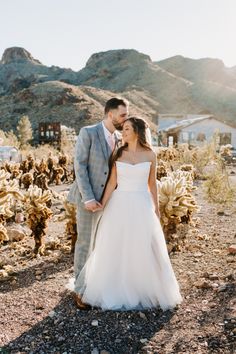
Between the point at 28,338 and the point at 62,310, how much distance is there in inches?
21.6

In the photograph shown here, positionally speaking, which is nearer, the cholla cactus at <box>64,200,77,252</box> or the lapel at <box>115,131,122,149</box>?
the lapel at <box>115,131,122,149</box>

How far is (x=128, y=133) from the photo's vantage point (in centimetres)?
396

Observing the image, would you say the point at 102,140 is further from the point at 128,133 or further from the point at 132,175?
the point at 132,175

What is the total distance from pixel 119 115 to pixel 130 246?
1157 millimetres

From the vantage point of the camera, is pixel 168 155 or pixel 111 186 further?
pixel 168 155

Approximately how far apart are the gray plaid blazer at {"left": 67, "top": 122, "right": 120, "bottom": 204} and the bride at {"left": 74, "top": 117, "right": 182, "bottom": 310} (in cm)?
8

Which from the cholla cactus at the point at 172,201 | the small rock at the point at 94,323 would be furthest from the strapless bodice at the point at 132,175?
the cholla cactus at the point at 172,201

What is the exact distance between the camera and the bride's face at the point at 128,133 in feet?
13.0

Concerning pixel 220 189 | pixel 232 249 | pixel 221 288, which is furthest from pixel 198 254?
pixel 220 189

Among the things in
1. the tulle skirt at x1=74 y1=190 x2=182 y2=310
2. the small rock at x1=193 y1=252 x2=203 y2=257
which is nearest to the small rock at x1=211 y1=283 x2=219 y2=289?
→ the tulle skirt at x1=74 y1=190 x2=182 y2=310

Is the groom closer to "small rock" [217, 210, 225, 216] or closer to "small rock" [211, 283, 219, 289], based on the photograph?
"small rock" [211, 283, 219, 289]

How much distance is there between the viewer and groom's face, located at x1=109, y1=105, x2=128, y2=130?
3912mm

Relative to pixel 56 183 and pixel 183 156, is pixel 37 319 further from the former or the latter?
pixel 183 156

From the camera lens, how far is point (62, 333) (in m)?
3.55
